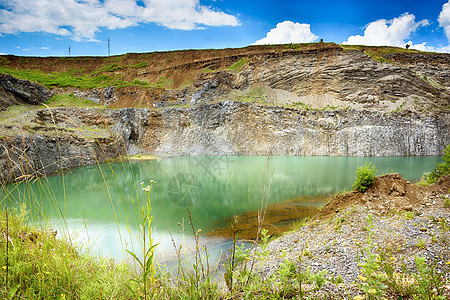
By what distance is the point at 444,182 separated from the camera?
241 inches

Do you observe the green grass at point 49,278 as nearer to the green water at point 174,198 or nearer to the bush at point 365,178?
the green water at point 174,198

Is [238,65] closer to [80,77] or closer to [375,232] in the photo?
[80,77]

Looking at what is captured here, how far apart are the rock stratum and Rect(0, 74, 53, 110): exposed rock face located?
135 millimetres

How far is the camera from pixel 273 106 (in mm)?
33219

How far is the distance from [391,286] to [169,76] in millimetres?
48045

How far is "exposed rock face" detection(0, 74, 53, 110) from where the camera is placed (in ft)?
84.6

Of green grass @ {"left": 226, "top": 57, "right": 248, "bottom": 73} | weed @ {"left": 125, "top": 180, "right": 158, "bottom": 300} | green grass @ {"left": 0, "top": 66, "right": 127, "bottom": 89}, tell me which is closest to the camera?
weed @ {"left": 125, "top": 180, "right": 158, "bottom": 300}

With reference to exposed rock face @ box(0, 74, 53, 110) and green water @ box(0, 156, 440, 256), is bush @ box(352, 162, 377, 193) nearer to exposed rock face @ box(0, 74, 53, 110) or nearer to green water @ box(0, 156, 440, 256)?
green water @ box(0, 156, 440, 256)

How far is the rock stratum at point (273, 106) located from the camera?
1163 inches

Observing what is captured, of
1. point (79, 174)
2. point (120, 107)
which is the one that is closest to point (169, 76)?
point (120, 107)

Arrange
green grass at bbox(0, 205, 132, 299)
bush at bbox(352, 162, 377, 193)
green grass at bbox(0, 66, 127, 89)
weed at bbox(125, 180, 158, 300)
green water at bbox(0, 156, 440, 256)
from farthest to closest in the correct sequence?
1. green grass at bbox(0, 66, 127, 89)
2. green water at bbox(0, 156, 440, 256)
3. bush at bbox(352, 162, 377, 193)
4. green grass at bbox(0, 205, 132, 299)
5. weed at bbox(125, 180, 158, 300)

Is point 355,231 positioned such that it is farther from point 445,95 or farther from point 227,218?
point 445,95

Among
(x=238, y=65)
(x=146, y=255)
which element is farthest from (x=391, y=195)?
(x=238, y=65)

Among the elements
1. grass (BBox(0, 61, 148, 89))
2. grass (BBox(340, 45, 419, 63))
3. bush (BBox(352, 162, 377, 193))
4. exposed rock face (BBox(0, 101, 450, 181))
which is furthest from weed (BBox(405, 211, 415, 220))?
grass (BBox(0, 61, 148, 89))
